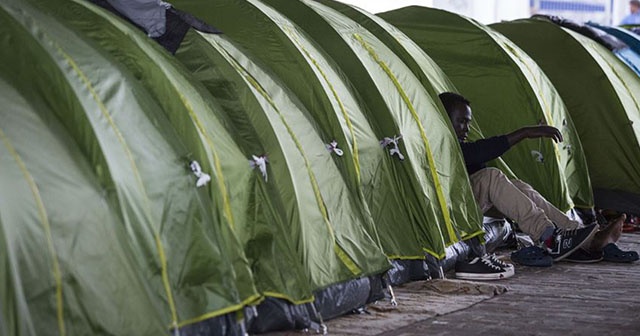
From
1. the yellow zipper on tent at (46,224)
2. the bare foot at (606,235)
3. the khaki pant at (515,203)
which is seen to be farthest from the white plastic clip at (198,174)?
the bare foot at (606,235)

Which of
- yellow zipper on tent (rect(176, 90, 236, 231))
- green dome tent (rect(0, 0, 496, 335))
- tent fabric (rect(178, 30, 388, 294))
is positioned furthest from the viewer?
tent fabric (rect(178, 30, 388, 294))

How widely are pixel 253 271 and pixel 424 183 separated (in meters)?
2.03

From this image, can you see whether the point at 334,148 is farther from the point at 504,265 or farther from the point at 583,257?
the point at 583,257

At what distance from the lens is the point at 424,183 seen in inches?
264

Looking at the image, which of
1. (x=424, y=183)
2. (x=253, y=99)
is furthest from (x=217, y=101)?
(x=424, y=183)

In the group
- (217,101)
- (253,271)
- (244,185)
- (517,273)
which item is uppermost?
(217,101)

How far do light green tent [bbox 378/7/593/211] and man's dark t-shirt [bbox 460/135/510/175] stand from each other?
4.14 ft

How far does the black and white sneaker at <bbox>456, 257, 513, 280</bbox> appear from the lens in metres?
6.55

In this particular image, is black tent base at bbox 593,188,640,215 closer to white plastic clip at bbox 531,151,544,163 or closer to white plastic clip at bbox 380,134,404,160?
white plastic clip at bbox 531,151,544,163

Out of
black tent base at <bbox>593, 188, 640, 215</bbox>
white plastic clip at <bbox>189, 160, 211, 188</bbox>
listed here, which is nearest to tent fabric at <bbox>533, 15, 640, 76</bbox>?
black tent base at <bbox>593, 188, 640, 215</bbox>

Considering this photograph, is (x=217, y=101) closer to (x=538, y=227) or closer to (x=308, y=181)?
(x=308, y=181)

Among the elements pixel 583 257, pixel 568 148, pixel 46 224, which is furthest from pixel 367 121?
pixel 46 224

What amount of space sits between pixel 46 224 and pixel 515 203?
3.76 meters

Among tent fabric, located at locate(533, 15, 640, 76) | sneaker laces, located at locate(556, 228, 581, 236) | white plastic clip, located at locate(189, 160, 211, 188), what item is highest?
tent fabric, located at locate(533, 15, 640, 76)
